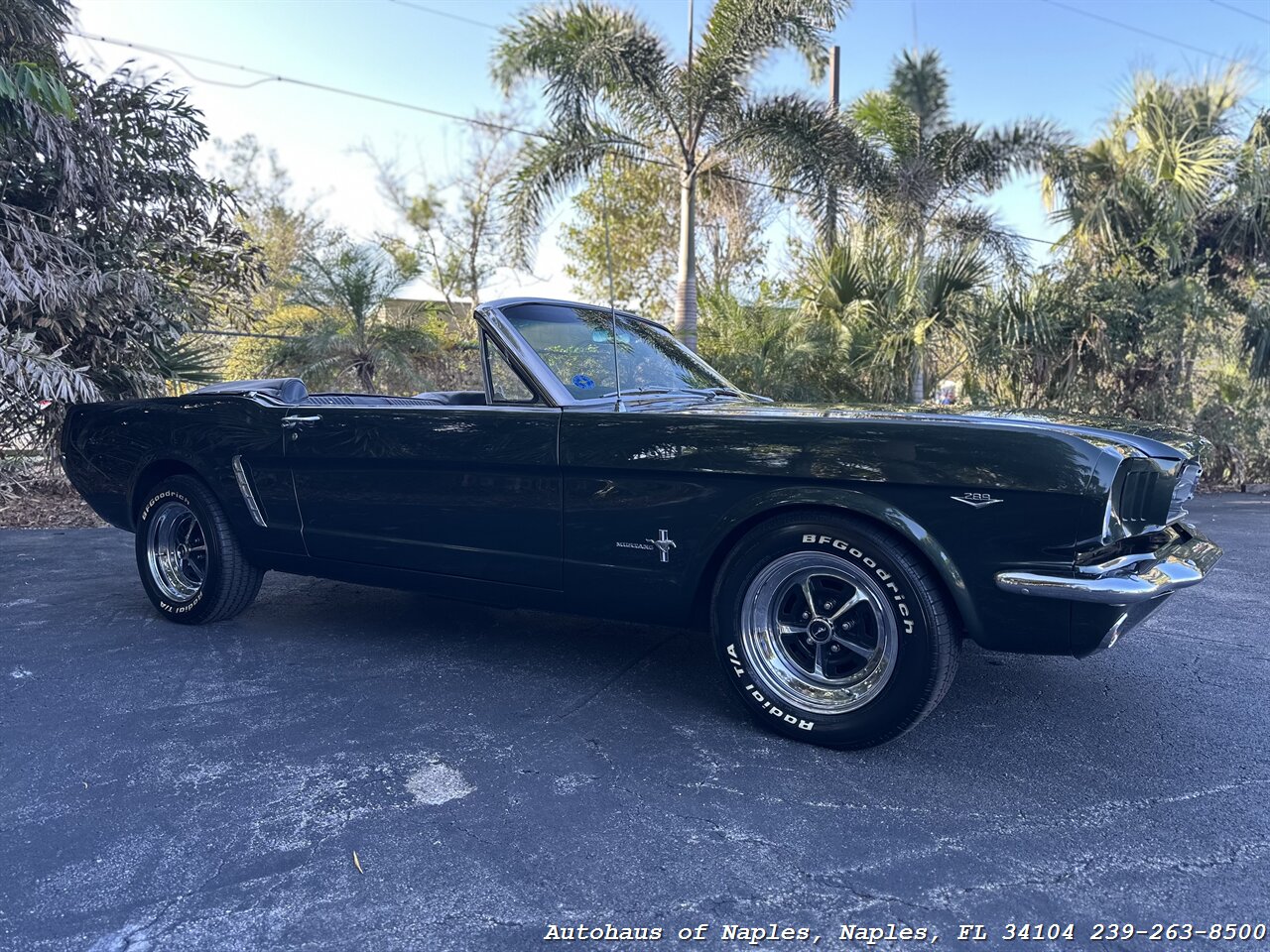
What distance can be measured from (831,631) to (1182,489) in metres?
1.32

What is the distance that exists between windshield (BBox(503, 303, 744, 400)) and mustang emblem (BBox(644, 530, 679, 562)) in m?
0.71

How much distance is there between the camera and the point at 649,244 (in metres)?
20.2

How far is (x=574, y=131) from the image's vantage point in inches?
444

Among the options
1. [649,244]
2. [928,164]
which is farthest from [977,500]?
[649,244]

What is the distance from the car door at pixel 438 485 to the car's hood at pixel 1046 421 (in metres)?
0.72

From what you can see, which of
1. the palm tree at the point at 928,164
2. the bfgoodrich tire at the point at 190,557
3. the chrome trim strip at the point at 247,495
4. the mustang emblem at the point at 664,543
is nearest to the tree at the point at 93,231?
the bfgoodrich tire at the point at 190,557

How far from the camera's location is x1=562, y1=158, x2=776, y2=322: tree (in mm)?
18859

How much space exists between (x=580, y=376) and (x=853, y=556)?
1415 mm

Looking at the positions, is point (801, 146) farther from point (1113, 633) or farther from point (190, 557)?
point (1113, 633)

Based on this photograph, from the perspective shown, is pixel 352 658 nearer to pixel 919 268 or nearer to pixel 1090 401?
pixel 919 268

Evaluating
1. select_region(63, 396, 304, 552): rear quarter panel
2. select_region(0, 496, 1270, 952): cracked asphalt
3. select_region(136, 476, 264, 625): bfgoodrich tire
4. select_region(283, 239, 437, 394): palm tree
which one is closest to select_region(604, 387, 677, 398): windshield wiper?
select_region(0, 496, 1270, 952): cracked asphalt

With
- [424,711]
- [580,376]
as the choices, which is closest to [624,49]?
[580,376]

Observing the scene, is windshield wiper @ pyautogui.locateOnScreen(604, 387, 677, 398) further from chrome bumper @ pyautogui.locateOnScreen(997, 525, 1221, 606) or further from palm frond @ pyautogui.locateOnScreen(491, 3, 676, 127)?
palm frond @ pyautogui.locateOnScreen(491, 3, 676, 127)

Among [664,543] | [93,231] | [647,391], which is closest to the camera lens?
[664,543]
